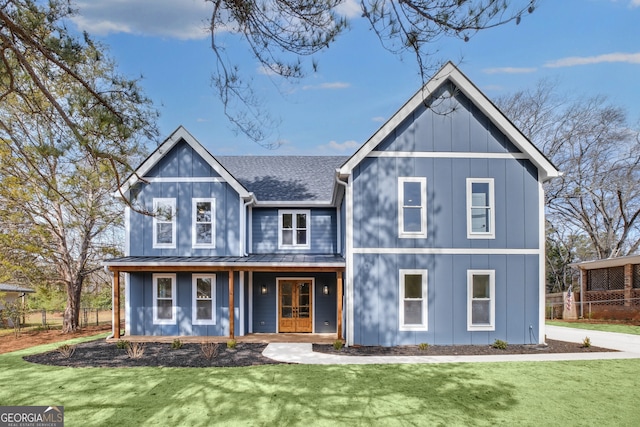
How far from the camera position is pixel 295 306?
14.2m

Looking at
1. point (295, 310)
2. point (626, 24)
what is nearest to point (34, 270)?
point (295, 310)

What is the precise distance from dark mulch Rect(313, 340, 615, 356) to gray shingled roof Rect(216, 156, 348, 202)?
5.76 m

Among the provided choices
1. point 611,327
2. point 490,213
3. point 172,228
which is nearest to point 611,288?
point 611,327

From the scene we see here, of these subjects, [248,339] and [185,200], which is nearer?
[248,339]

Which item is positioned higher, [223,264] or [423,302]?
[223,264]

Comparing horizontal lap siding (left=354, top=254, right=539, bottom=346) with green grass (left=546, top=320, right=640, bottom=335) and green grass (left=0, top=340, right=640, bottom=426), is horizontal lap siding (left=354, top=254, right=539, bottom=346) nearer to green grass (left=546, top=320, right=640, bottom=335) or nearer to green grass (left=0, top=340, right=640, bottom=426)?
green grass (left=0, top=340, right=640, bottom=426)

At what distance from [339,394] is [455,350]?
5253mm

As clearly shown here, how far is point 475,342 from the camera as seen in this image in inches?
447

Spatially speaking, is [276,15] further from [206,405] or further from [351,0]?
[206,405]

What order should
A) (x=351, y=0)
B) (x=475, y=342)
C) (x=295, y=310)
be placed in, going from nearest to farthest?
(x=351, y=0), (x=475, y=342), (x=295, y=310)

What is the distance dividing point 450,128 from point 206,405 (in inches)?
390

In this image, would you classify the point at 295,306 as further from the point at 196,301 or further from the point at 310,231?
the point at 196,301

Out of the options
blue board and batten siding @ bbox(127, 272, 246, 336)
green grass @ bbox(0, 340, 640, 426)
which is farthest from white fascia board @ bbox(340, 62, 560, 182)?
blue board and batten siding @ bbox(127, 272, 246, 336)

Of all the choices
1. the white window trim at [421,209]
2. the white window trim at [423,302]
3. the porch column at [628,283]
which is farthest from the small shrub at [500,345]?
the porch column at [628,283]
